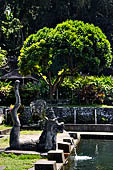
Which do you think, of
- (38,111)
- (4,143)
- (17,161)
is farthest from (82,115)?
(17,161)

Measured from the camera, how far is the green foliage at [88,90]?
20.1 meters

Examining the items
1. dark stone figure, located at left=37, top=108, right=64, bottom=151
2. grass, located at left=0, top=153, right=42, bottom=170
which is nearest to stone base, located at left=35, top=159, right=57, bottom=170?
grass, located at left=0, top=153, right=42, bottom=170

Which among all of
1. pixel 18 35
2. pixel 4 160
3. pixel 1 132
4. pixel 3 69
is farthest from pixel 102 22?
pixel 4 160

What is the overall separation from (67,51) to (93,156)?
10.2 metres

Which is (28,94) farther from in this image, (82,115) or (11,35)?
(11,35)

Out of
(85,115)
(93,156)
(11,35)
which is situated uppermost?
(11,35)

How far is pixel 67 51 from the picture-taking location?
19.2 meters

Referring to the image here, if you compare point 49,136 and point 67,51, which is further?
point 67,51

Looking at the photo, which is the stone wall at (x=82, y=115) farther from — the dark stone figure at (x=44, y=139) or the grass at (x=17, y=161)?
the grass at (x=17, y=161)

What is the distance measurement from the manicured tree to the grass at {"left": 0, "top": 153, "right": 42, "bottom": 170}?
11.7 metres

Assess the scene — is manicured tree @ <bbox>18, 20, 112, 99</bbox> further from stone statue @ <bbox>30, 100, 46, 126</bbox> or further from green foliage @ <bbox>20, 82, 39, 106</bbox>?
stone statue @ <bbox>30, 100, 46, 126</bbox>

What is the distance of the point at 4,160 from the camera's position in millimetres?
7984

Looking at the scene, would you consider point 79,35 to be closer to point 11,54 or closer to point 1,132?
point 1,132

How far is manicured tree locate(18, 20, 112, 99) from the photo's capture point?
1942 centimetres
